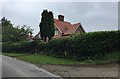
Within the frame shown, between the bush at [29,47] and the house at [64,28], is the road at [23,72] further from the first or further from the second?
the house at [64,28]

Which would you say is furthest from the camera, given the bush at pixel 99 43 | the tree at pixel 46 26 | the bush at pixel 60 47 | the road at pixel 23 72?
the tree at pixel 46 26

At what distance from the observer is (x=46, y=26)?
45.7 metres

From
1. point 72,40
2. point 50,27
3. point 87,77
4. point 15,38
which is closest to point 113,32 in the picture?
point 72,40

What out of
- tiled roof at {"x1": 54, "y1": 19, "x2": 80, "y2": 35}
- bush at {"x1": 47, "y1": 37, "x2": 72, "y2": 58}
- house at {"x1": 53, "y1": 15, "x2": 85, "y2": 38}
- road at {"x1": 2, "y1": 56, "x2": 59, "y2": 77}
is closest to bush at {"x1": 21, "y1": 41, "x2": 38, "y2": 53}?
bush at {"x1": 47, "y1": 37, "x2": 72, "y2": 58}

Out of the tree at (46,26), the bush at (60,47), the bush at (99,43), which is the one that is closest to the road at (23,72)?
the bush at (99,43)

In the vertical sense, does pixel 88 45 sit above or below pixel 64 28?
below

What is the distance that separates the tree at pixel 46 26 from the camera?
149 ft

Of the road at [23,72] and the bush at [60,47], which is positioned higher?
the bush at [60,47]

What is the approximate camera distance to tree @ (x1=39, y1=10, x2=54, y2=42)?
149ft

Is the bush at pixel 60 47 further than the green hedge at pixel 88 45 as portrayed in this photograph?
Yes

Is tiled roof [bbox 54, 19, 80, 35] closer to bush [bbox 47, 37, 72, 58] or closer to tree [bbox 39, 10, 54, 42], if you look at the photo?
tree [bbox 39, 10, 54, 42]

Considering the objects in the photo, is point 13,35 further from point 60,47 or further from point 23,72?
point 23,72

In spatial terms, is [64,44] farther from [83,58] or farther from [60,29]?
[60,29]

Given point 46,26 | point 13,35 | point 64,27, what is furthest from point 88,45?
point 64,27
